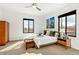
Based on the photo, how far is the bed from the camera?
1737 mm

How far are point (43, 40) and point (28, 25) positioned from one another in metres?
0.50

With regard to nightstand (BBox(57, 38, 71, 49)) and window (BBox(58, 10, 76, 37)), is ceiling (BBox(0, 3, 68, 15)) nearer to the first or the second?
window (BBox(58, 10, 76, 37))

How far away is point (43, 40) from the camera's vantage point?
1.85m

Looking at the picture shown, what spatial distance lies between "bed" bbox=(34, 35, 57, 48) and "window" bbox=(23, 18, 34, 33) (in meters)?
0.27

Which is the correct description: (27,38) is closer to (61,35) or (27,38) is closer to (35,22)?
(35,22)

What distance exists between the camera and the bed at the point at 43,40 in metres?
1.74

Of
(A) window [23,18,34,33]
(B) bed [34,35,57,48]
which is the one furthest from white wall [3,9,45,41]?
(B) bed [34,35,57,48]

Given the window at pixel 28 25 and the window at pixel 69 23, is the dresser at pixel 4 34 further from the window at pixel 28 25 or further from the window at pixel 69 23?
the window at pixel 69 23

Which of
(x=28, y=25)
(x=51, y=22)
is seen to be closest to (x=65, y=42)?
(x=51, y=22)

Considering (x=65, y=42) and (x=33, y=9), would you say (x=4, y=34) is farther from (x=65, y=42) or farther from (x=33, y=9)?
(x=65, y=42)

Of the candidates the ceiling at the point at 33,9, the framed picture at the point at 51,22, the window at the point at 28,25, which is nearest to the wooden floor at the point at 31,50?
the window at the point at 28,25

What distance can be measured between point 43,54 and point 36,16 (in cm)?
83

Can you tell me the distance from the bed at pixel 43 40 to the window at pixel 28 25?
0.27 m
